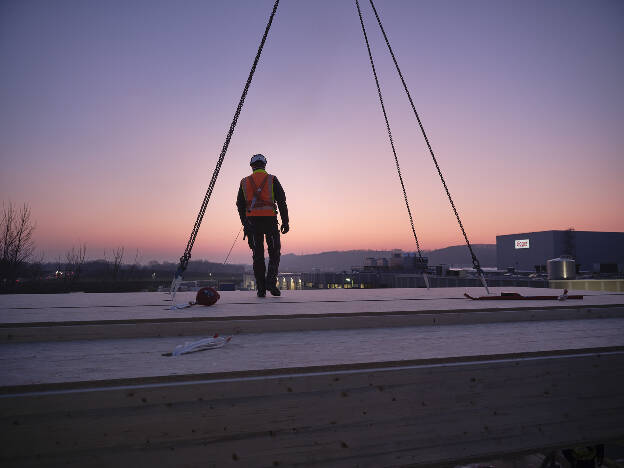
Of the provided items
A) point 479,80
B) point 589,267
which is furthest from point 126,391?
point 589,267

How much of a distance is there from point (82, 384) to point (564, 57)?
21737 mm

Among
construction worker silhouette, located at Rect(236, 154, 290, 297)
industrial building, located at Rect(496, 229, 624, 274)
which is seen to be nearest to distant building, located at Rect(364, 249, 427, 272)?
industrial building, located at Rect(496, 229, 624, 274)

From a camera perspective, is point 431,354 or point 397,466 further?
point 431,354

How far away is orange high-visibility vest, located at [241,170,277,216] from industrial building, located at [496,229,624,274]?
61.2 m

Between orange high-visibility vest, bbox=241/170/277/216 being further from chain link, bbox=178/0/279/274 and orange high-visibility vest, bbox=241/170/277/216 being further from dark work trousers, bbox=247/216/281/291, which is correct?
chain link, bbox=178/0/279/274

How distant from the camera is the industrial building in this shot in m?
52.7

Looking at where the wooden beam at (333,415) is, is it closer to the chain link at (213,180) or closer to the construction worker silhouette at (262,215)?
the chain link at (213,180)

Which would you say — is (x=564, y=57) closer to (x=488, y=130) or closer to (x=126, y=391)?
Result: (x=488, y=130)

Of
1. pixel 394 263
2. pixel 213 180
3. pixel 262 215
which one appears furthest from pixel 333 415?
pixel 394 263

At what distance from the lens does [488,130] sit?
925 inches

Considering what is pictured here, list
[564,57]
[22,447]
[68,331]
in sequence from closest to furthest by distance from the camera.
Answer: [22,447] → [68,331] → [564,57]

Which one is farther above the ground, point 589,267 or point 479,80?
point 479,80

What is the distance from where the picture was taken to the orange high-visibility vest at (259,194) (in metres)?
4.75

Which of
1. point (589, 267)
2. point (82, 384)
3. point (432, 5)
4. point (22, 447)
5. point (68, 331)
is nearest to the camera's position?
point (22, 447)
